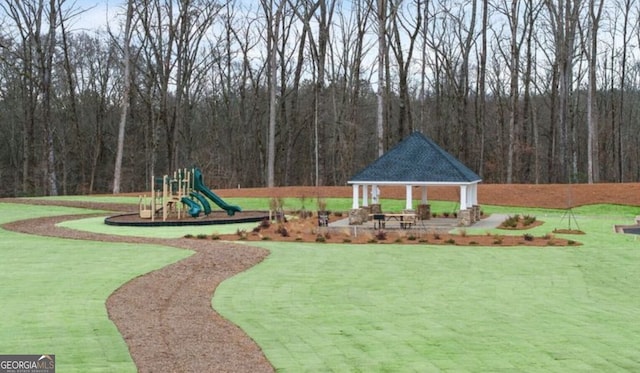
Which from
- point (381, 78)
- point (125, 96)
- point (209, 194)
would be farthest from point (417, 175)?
point (125, 96)

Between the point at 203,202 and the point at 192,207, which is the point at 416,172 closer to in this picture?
the point at 203,202

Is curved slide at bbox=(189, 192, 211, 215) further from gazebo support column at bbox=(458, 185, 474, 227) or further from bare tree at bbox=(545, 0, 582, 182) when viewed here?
bare tree at bbox=(545, 0, 582, 182)

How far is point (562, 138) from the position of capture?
38.5m

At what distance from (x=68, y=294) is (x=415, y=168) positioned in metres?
16.6

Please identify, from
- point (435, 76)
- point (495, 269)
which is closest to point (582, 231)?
point (495, 269)

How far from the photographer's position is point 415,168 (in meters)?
25.3

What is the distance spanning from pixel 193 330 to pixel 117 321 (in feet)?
3.53

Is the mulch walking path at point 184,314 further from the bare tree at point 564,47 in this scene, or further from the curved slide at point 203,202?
the bare tree at point 564,47

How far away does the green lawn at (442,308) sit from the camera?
729 centimetres

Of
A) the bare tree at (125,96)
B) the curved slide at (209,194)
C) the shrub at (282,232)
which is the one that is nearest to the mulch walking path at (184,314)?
the shrub at (282,232)

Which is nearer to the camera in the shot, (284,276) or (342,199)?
(284,276)

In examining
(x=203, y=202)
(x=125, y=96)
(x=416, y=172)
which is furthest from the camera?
(x=125, y=96)

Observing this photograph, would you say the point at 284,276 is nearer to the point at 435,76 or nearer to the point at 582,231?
the point at 582,231

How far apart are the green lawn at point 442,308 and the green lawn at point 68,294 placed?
1.67 m
